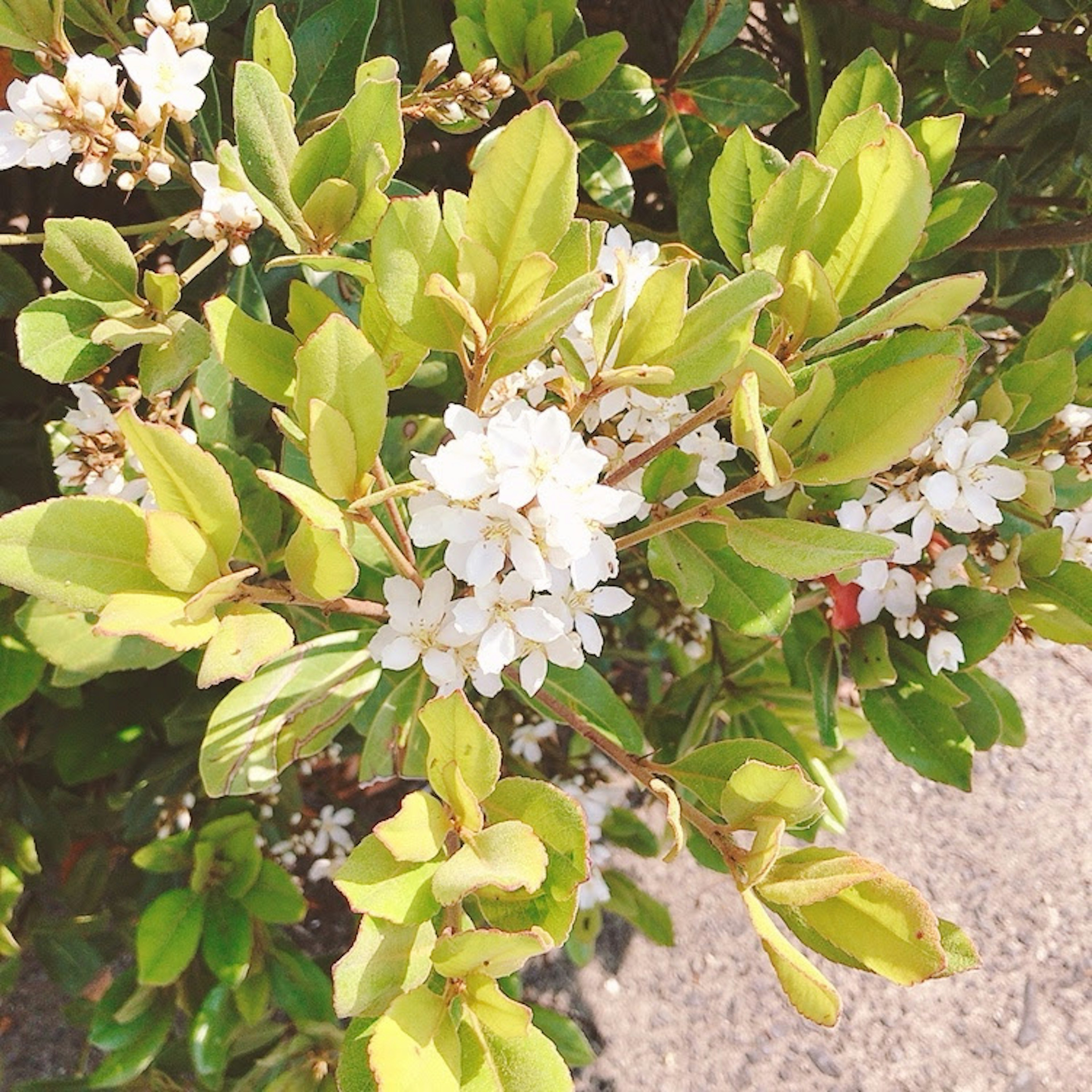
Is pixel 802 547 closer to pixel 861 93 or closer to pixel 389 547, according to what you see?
pixel 389 547

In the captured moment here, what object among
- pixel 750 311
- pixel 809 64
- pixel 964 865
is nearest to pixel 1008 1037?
pixel 964 865

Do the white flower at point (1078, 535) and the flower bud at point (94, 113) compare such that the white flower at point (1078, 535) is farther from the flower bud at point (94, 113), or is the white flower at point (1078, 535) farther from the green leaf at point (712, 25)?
the flower bud at point (94, 113)

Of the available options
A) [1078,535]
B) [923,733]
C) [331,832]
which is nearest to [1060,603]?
[1078,535]

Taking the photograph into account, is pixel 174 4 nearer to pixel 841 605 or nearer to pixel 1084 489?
pixel 841 605

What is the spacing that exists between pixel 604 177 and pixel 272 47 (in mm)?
382

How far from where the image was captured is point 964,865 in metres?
1.80

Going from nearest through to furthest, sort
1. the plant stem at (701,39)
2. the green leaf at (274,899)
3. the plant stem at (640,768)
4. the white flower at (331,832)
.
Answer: the plant stem at (640,768), the plant stem at (701,39), the green leaf at (274,899), the white flower at (331,832)

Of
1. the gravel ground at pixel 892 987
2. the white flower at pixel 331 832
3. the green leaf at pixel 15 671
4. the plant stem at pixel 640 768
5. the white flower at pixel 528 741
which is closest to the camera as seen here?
the plant stem at pixel 640 768

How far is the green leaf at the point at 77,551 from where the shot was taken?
1.47ft

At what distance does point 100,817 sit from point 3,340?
0.63 m

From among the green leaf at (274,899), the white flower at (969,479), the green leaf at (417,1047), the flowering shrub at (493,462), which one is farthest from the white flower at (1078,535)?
the green leaf at (274,899)

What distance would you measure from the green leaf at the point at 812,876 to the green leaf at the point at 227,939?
0.71 metres

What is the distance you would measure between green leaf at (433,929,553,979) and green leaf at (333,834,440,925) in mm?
18

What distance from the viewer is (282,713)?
679 mm
